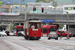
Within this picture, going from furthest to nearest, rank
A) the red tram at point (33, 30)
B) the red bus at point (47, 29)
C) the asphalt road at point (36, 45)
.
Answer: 1. the red bus at point (47, 29)
2. the red tram at point (33, 30)
3. the asphalt road at point (36, 45)

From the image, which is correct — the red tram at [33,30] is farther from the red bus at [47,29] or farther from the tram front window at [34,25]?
the red bus at [47,29]

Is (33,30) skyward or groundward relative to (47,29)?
skyward

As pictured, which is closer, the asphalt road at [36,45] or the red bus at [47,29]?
the asphalt road at [36,45]

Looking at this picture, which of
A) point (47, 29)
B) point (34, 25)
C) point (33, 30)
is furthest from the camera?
point (47, 29)

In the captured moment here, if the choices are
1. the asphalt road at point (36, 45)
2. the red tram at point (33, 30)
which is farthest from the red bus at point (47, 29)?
the asphalt road at point (36, 45)

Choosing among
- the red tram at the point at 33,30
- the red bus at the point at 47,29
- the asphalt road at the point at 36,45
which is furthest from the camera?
the red bus at the point at 47,29

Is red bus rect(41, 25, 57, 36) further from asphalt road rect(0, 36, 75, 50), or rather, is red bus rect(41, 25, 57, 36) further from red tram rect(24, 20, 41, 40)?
asphalt road rect(0, 36, 75, 50)

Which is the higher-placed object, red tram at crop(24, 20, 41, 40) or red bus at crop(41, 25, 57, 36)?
red tram at crop(24, 20, 41, 40)

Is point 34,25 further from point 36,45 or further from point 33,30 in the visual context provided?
point 36,45

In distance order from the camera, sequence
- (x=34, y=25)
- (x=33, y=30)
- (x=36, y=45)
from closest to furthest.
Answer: (x=36, y=45)
(x=33, y=30)
(x=34, y=25)

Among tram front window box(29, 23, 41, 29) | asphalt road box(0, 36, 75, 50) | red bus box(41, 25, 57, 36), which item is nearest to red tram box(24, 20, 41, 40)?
tram front window box(29, 23, 41, 29)

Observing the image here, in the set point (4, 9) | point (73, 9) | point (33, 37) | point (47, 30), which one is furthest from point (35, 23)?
point (4, 9)

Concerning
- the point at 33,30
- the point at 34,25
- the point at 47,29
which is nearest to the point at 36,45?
the point at 33,30

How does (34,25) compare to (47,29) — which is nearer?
(34,25)
